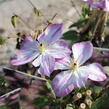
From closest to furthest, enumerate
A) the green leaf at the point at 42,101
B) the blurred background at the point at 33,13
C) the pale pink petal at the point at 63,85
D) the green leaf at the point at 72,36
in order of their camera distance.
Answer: the pale pink petal at the point at 63,85, the green leaf at the point at 42,101, the green leaf at the point at 72,36, the blurred background at the point at 33,13

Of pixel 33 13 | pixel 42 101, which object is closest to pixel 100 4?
pixel 42 101

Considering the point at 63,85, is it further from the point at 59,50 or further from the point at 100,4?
the point at 100,4

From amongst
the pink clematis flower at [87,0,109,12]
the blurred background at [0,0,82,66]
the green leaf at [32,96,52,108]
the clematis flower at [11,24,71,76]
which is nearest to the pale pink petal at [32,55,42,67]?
the clematis flower at [11,24,71,76]

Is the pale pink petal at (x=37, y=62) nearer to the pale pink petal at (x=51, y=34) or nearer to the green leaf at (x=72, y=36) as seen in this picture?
the pale pink petal at (x=51, y=34)

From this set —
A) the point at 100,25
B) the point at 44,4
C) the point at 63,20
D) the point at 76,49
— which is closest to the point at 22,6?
the point at 44,4

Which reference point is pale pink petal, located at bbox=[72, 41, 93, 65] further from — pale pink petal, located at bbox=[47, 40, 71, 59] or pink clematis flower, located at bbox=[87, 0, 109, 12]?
pink clematis flower, located at bbox=[87, 0, 109, 12]

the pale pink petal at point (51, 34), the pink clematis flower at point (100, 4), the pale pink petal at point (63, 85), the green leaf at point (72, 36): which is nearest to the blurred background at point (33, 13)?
the green leaf at point (72, 36)
